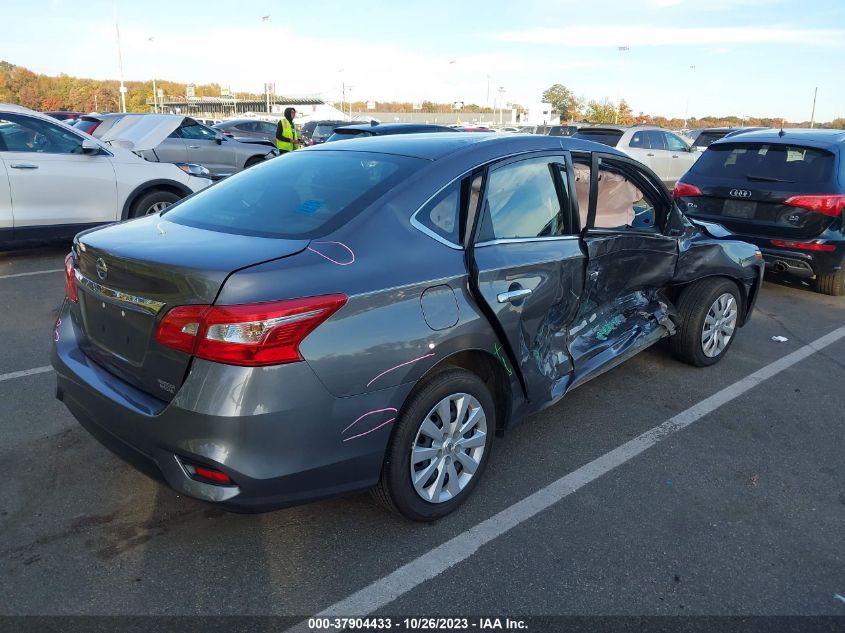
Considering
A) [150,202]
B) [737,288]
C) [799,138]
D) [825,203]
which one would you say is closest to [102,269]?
[737,288]

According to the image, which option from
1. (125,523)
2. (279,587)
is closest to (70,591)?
(125,523)

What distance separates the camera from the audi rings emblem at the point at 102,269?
2.67 m

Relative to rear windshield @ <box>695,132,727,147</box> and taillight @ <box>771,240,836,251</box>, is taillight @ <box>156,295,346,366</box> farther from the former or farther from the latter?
rear windshield @ <box>695,132,727,147</box>

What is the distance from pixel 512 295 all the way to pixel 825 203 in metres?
5.09

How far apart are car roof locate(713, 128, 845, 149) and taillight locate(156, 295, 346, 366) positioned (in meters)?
6.57

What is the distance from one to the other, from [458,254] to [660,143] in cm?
1467

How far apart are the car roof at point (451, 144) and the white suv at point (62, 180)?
5142mm

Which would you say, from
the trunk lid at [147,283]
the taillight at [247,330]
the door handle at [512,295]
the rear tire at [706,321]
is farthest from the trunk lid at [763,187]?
the taillight at [247,330]

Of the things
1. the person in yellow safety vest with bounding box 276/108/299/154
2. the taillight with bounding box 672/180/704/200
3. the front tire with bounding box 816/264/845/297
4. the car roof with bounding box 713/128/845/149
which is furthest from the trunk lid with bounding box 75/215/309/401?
the person in yellow safety vest with bounding box 276/108/299/154

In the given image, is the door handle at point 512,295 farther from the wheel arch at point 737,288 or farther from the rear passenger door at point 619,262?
the wheel arch at point 737,288

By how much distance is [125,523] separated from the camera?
2.91 meters

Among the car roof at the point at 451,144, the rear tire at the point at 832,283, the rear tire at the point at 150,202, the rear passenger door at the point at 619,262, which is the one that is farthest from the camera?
the rear tire at the point at 150,202

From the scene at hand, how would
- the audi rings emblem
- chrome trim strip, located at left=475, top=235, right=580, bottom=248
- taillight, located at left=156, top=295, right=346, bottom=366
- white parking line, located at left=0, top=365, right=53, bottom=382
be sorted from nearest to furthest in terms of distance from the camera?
taillight, located at left=156, top=295, right=346, bottom=366 → the audi rings emblem → chrome trim strip, located at left=475, top=235, right=580, bottom=248 → white parking line, located at left=0, top=365, right=53, bottom=382

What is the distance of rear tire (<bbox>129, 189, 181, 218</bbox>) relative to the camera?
8.29 meters
